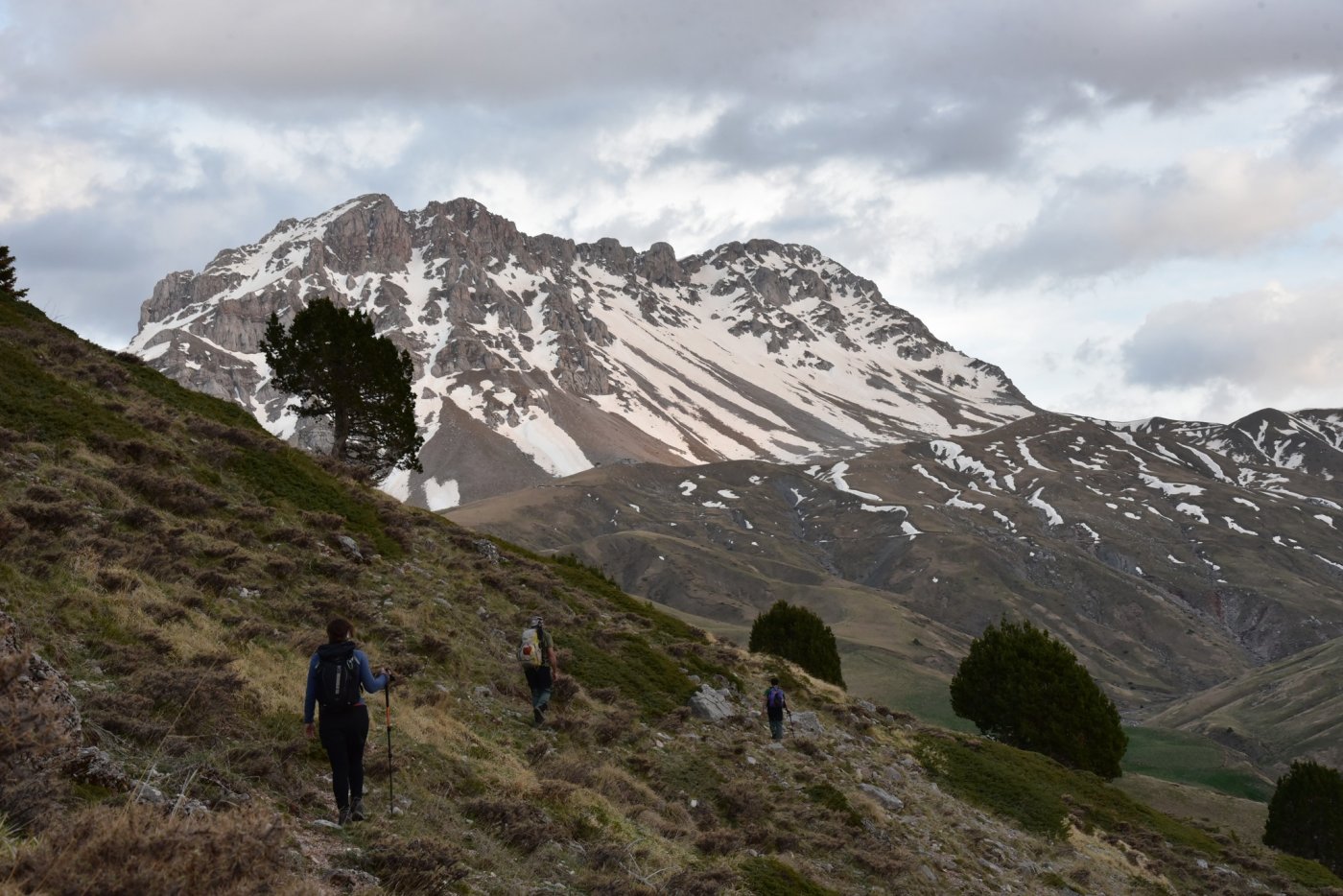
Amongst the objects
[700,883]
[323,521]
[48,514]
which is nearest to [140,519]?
[48,514]

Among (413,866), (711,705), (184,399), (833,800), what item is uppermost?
(184,399)

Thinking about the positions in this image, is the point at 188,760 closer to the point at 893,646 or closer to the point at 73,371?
the point at 73,371

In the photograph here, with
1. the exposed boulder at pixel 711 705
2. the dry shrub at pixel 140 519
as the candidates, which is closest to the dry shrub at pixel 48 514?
the dry shrub at pixel 140 519

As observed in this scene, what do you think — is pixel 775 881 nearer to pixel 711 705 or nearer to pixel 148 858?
pixel 148 858

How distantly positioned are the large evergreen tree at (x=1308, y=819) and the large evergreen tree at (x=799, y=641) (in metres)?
26.8

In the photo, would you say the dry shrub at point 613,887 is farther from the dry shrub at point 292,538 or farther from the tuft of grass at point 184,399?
the tuft of grass at point 184,399

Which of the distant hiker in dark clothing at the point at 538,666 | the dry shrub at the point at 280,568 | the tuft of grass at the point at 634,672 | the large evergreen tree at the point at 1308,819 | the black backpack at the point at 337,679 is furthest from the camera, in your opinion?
the large evergreen tree at the point at 1308,819

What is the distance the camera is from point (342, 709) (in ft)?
39.8

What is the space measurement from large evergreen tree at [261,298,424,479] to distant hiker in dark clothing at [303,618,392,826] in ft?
119

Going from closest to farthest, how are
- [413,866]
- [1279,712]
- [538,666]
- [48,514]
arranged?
1. [413,866]
2. [48,514]
3. [538,666]
4. [1279,712]

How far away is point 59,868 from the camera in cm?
697

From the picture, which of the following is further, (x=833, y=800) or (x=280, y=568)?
(x=280, y=568)

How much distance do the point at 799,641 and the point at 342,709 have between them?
51812 mm

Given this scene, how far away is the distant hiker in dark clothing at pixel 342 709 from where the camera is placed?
39.1ft
